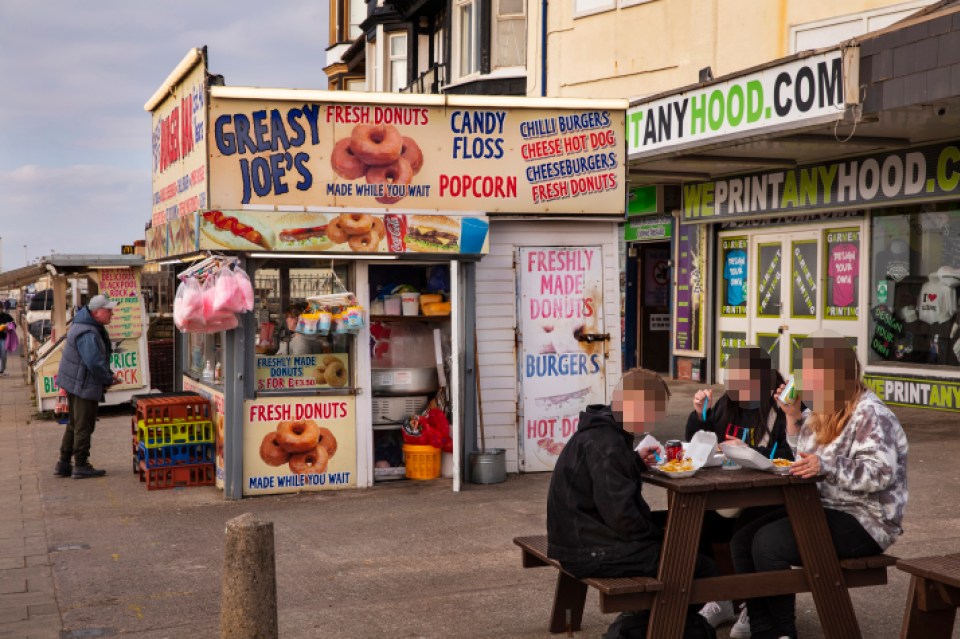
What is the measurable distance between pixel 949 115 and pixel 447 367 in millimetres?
5815

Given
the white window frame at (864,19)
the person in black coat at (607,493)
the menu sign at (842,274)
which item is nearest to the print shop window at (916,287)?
the menu sign at (842,274)

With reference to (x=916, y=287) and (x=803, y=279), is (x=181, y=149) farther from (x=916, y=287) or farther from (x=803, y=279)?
(x=803, y=279)

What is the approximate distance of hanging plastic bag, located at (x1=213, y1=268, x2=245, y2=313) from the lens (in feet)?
29.6

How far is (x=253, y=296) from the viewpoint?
9.38 m

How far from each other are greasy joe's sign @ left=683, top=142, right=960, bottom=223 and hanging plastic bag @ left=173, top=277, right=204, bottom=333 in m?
9.02

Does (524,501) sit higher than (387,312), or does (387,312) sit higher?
(387,312)

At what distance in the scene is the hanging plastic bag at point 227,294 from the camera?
903cm

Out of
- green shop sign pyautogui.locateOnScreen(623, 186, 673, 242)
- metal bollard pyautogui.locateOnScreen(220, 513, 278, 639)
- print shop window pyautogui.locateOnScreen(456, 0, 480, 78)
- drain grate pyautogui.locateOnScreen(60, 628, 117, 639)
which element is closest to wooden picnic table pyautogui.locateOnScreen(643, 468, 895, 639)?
metal bollard pyautogui.locateOnScreen(220, 513, 278, 639)

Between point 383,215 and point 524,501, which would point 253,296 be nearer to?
point 383,215

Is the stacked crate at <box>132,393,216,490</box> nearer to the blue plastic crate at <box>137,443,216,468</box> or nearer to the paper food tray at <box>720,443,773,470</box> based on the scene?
the blue plastic crate at <box>137,443,216,468</box>

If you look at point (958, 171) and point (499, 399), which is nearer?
point (499, 399)

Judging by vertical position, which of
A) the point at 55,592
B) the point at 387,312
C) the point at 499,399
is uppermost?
the point at 387,312

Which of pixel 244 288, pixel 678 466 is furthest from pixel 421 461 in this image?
pixel 678 466

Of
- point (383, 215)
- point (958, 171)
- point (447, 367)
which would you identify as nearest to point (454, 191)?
point (383, 215)
